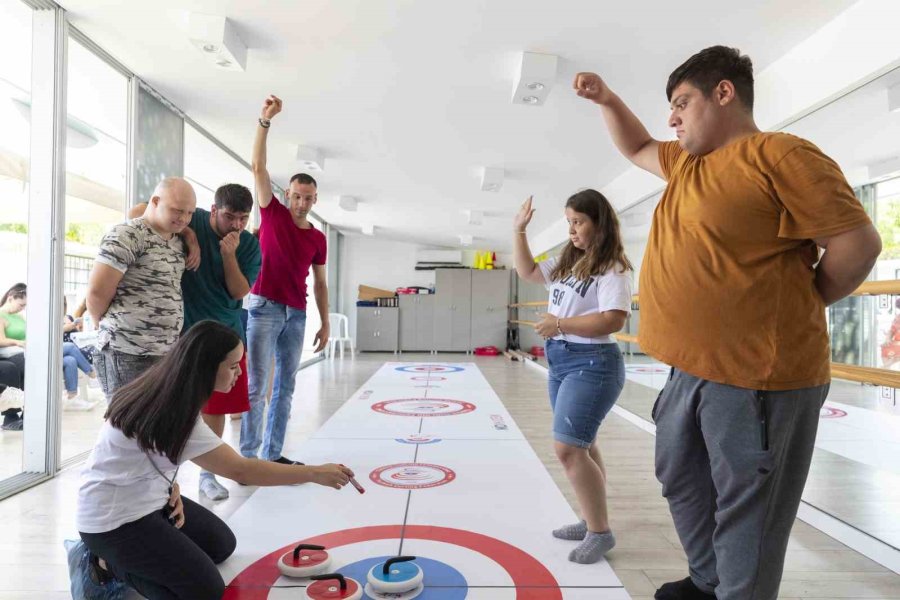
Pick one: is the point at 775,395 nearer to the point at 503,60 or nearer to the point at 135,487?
the point at 135,487

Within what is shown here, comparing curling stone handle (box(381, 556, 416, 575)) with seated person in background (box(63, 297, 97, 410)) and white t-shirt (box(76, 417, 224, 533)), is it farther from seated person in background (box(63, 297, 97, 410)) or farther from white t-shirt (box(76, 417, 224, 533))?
seated person in background (box(63, 297, 97, 410))

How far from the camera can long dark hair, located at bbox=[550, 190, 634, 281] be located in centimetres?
180

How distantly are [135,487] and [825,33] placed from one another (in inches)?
131

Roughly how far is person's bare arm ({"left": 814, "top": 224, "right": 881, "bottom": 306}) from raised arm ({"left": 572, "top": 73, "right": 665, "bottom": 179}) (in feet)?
1.75

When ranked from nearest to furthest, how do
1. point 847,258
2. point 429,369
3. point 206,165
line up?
→ point 847,258, point 206,165, point 429,369

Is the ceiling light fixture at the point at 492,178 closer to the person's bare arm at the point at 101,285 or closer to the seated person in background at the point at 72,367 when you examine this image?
the seated person in background at the point at 72,367

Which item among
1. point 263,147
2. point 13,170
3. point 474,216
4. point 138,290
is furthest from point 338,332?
point 138,290

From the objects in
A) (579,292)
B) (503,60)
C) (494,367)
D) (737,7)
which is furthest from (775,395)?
(494,367)

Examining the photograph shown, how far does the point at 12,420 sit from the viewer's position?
142 inches

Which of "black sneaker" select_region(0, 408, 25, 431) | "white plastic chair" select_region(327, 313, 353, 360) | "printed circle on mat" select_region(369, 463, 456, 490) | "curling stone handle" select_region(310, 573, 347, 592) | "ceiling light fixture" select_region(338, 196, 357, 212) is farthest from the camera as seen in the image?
"white plastic chair" select_region(327, 313, 353, 360)

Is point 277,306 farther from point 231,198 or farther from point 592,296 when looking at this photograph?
point 592,296

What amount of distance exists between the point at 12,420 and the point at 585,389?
153 inches

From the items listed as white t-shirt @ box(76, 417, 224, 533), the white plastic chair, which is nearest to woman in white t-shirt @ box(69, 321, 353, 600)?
white t-shirt @ box(76, 417, 224, 533)

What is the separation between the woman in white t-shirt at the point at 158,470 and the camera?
4.54ft
